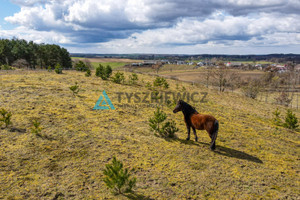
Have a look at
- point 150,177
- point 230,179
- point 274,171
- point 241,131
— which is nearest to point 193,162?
point 230,179

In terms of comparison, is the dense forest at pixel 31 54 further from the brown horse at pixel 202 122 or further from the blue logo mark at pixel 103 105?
the brown horse at pixel 202 122

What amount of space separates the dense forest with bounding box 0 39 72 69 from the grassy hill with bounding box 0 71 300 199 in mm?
51050

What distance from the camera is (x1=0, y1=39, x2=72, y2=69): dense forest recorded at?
53.9m

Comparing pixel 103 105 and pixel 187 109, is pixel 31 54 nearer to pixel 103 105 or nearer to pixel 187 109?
pixel 103 105

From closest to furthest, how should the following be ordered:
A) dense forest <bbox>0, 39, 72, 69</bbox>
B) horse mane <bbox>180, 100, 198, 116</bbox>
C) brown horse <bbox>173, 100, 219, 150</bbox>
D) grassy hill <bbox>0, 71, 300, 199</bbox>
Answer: grassy hill <bbox>0, 71, 300, 199</bbox> → brown horse <bbox>173, 100, 219, 150</bbox> → horse mane <bbox>180, 100, 198, 116</bbox> → dense forest <bbox>0, 39, 72, 69</bbox>

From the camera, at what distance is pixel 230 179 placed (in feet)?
24.8

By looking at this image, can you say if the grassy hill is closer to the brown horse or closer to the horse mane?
the brown horse

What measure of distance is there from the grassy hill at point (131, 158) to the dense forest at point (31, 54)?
167ft

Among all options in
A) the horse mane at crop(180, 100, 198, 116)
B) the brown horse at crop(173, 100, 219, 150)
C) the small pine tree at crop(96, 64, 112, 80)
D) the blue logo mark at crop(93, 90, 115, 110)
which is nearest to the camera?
the brown horse at crop(173, 100, 219, 150)

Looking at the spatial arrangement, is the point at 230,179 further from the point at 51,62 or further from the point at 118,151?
the point at 51,62

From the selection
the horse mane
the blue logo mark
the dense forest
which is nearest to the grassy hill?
the blue logo mark

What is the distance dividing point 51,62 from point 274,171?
66.9m

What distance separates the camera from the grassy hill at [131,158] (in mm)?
6695

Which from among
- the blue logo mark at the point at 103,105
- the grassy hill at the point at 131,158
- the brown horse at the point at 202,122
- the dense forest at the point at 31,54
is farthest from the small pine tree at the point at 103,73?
the dense forest at the point at 31,54
